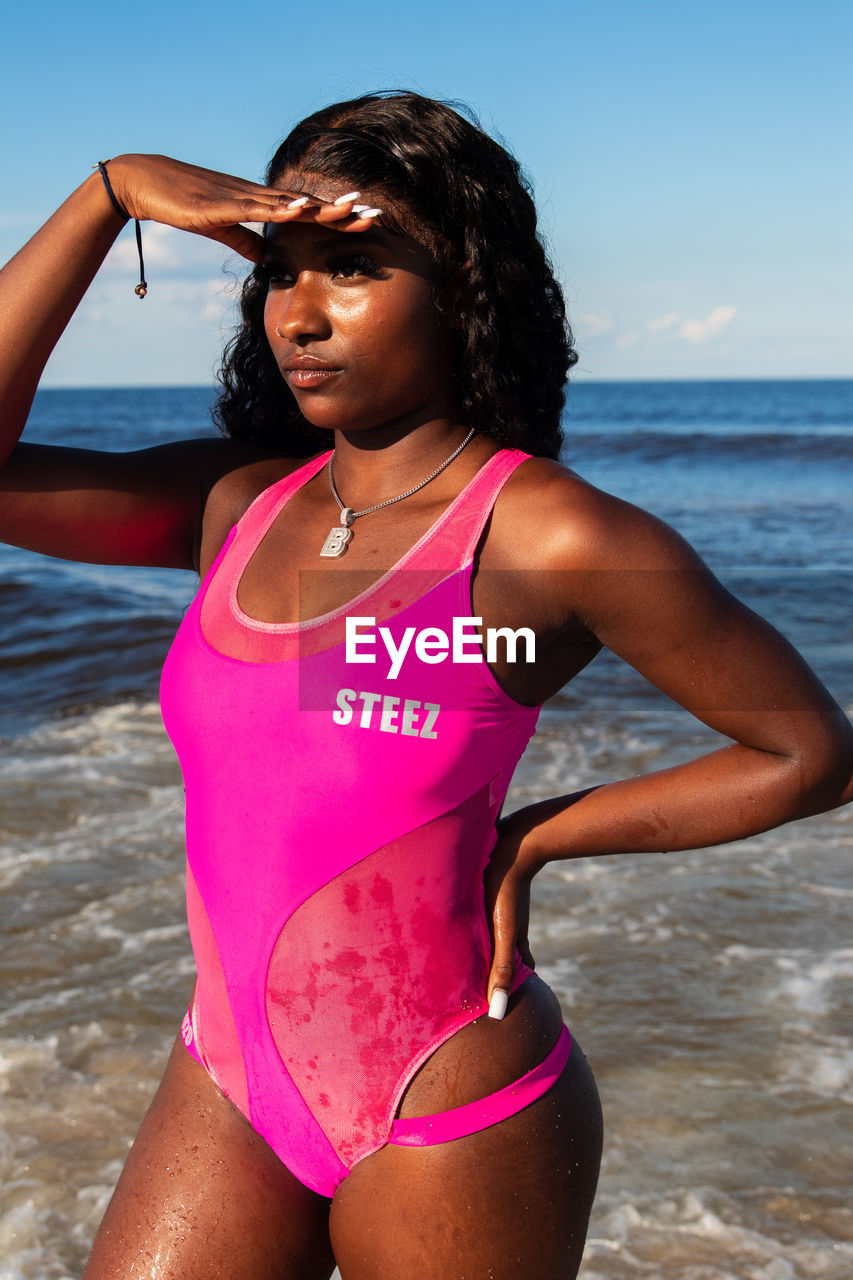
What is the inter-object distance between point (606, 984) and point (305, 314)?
3101 millimetres

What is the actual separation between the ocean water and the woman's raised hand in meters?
2.44

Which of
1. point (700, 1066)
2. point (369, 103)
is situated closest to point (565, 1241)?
point (369, 103)

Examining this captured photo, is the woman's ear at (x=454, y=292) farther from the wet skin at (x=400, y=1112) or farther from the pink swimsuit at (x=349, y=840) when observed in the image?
the pink swimsuit at (x=349, y=840)

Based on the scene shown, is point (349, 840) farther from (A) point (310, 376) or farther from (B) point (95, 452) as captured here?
(B) point (95, 452)

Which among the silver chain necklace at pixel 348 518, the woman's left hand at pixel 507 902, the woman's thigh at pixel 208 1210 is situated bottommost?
the woman's thigh at pixel 208 1210

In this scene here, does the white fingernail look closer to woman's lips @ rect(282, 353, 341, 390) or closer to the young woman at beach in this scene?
the young woman at beach

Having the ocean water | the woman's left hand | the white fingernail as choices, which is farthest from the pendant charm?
the ocean water

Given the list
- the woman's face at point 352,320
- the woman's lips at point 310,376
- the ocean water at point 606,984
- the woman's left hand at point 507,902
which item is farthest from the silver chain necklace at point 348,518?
the ocean water at point 606,984

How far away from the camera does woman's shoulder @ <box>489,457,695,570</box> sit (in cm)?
163

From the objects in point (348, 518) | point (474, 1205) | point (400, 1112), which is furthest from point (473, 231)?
point (474, 1205)

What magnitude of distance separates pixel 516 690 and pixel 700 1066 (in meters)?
2.53

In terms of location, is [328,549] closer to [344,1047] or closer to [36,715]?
[344,1047]

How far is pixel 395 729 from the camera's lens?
165cm

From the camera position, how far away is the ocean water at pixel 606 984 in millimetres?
3158
